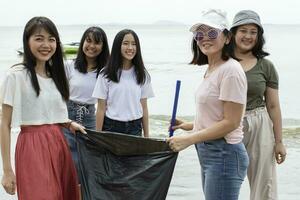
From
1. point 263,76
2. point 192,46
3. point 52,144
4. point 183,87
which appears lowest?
point 183,87

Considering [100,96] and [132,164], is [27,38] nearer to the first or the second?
[132,164]

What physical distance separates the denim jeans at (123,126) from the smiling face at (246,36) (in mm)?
1258

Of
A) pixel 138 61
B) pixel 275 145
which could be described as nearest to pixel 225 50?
pixel 275 145

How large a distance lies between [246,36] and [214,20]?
2.55 feet

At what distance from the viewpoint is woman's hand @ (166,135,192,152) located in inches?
113

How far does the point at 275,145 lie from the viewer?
3760 millimetres

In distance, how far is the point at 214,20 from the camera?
2.88 m

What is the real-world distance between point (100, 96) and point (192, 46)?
142 centimetres

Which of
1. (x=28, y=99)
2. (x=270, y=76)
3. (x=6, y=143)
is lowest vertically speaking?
(x=6, y=143)

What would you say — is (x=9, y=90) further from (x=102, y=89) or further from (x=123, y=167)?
(x=102, y=89)

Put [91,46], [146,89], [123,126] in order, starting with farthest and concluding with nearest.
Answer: [91,46] < [146,89] < [123,126]

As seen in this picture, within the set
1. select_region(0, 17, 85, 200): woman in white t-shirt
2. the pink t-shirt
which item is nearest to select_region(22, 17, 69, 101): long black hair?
select_region(0, 17, 85, 200): woman in white t-shirt

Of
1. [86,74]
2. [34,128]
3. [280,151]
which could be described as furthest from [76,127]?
[280,151]

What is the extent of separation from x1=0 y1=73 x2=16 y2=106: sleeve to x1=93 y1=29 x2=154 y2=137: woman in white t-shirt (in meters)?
1.42
